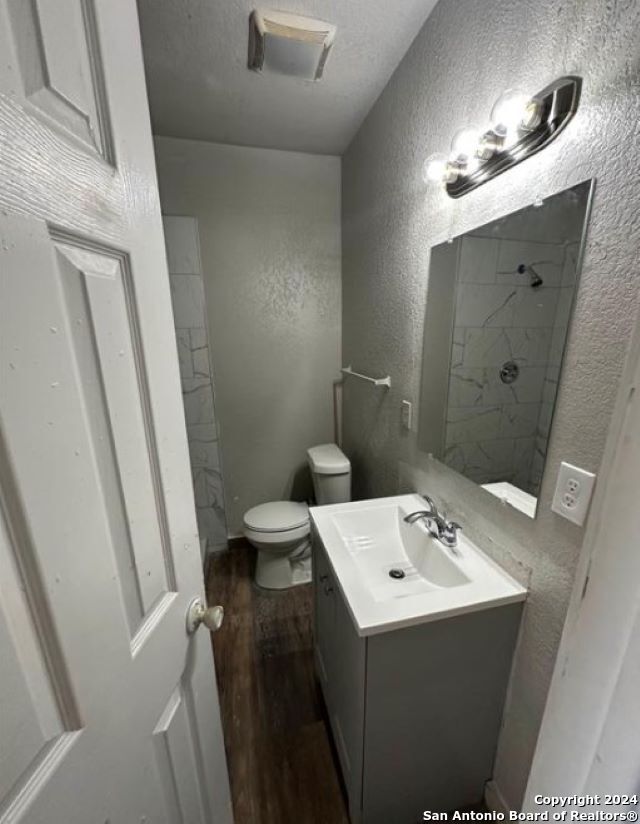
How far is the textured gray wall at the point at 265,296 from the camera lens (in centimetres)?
200

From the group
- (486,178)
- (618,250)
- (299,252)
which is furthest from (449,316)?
(299,252)

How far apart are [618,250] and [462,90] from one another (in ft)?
2.54

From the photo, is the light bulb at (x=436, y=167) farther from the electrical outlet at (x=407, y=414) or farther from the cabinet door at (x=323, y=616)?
the cabinet door at (x=323, y=616)

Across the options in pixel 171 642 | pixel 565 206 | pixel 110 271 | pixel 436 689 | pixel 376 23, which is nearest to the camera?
pixel 110 271

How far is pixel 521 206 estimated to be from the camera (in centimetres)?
87

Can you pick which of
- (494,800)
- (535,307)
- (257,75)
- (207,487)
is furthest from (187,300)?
(494,800)

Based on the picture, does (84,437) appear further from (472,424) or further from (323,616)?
(323,616)

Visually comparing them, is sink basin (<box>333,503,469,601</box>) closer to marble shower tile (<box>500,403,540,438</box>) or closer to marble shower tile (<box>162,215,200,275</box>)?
marble shower tile (<box>500,403,540,438</box>)

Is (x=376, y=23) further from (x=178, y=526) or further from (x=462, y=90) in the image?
(x=178, y=526)

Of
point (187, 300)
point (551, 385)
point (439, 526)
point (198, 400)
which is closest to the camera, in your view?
point (551, 385)

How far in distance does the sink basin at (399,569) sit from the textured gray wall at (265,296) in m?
1.18

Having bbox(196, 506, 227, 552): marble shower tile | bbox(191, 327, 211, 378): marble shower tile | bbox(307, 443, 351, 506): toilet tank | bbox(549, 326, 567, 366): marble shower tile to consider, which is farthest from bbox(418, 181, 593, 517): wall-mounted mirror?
bbox(196, 506, 227, 552): marble shower tile

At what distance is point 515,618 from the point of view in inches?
37.2

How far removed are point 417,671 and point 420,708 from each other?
0.14 metres
